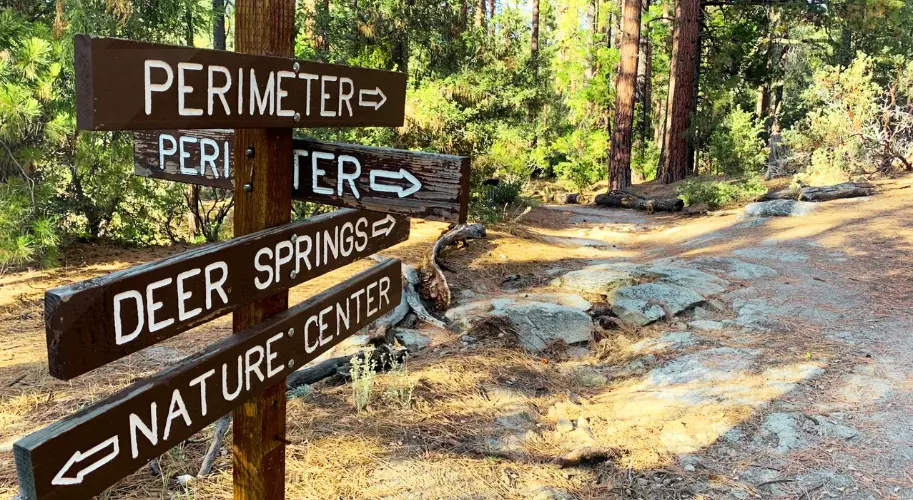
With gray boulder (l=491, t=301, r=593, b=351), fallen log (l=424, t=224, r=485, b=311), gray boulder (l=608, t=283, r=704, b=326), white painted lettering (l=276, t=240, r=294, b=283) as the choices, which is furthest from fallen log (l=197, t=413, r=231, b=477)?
gray boulder (l=608, t=283, r=704, b=326)

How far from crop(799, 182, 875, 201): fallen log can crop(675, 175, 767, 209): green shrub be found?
1629 millimetres

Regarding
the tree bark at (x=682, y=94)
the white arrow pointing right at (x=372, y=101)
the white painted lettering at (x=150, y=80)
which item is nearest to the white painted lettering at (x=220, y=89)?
the white painted lettering at (x=150, y=80)

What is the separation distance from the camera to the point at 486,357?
5223 mm

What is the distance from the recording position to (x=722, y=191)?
14008 millimetres

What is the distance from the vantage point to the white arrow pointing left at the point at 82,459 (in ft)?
4.57

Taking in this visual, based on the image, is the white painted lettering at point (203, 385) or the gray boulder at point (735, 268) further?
the gray boulder at point (735, 268)

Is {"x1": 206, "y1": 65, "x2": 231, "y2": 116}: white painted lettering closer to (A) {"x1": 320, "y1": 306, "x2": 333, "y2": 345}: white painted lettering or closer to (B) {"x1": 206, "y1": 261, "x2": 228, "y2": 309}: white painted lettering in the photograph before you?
(B) {"x1": 206, "y1": 261, "x2": 228, "y2": 309}: white painted lettering

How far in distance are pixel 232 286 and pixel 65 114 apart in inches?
242

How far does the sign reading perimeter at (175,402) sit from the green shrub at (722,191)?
42.2 feet

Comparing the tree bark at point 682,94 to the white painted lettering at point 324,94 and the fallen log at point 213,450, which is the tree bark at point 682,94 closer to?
the fallen log at point 213,450

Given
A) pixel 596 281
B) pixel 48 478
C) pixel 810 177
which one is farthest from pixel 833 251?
pixel 48 478

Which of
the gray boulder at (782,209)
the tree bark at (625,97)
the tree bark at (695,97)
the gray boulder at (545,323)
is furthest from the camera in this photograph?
the tree bark at (695,97)

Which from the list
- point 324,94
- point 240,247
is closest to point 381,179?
point 324,94

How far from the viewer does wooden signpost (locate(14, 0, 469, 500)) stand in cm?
145
